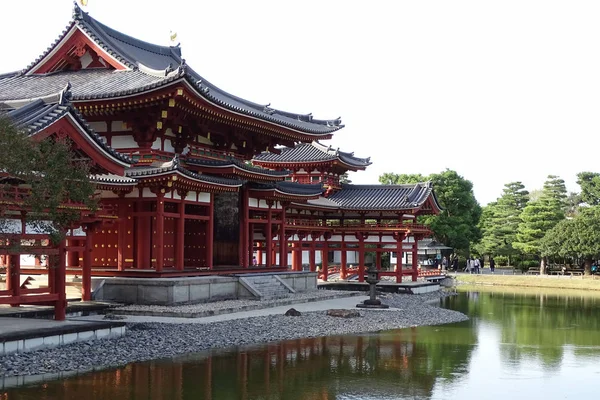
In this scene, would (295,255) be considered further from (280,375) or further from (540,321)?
(280,375)

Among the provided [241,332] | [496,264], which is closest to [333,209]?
[241,332]

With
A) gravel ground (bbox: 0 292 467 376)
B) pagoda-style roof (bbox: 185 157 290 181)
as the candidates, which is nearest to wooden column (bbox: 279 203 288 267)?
pagoda-style roof (bbox: 185 157 290 181)

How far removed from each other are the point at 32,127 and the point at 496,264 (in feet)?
216

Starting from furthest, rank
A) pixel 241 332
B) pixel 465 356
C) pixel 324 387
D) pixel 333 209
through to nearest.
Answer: pixel 333 209 < pixel 241 332 < pixel 465 356 < pixel 324 387

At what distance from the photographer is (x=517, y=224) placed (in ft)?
228

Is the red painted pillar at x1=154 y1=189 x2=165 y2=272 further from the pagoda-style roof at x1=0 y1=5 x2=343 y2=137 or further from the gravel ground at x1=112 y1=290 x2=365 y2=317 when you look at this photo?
the pagoda-style roof at x1=0 y1=5 x2=343 y2=137

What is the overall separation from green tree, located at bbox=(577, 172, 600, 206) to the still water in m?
53.6

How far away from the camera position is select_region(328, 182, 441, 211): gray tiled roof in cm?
4197

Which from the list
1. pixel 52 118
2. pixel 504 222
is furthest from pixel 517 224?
pixel 52 118

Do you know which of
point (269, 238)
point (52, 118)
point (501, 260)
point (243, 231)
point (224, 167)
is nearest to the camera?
point (52, 118)

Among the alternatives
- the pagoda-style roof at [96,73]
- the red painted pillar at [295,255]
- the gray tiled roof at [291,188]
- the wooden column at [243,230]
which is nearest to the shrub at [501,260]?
the red painted pillar at [295,255]

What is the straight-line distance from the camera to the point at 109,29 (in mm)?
32125

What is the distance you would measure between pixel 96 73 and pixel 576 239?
41.6 meters

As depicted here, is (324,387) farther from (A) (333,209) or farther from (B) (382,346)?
(A) (333,209)
